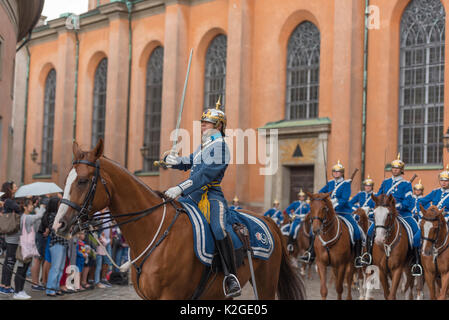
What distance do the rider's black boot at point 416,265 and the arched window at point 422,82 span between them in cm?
1042

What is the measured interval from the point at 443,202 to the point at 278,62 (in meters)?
15.4

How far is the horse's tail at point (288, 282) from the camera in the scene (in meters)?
7.86

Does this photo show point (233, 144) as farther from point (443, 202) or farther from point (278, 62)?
point (443, 202)

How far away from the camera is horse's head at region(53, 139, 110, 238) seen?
18.1 ft

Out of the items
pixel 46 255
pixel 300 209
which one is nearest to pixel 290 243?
pixel 300 209

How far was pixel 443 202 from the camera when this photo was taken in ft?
41.7

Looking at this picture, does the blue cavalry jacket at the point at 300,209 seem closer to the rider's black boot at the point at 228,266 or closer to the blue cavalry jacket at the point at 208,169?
the blue cavalry jacket at the point at 208,169

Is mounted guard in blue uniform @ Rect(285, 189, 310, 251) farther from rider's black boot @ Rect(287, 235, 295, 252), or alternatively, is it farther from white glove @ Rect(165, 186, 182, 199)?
white glove @ Rect(165, 186, 182, 199)

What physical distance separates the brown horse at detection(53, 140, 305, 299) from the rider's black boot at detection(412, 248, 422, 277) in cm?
683

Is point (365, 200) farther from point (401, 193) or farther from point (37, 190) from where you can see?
point (37, 190)

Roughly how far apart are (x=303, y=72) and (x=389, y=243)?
621 inches

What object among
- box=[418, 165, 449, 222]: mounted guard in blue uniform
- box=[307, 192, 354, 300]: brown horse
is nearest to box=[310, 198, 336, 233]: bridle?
box=[307, 192, 354, 300]: brown horse

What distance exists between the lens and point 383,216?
11.4m

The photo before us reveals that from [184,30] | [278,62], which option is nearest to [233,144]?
[278,62]
